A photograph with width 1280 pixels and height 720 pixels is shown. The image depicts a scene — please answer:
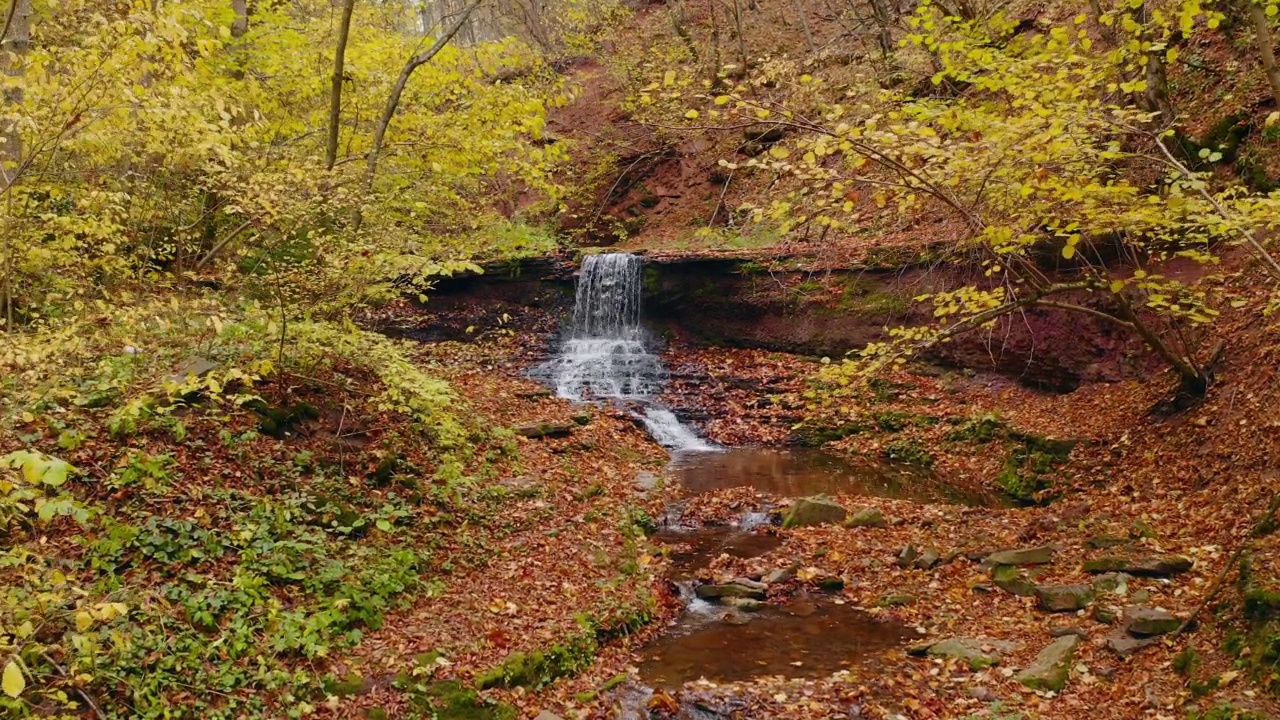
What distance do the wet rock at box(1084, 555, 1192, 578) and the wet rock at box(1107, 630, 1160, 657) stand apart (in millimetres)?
1159

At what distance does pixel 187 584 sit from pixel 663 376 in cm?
1304

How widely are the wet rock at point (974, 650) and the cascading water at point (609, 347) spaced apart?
366 inches

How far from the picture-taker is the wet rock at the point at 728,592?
7.88 m

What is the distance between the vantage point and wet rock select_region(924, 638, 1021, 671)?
5949 mm

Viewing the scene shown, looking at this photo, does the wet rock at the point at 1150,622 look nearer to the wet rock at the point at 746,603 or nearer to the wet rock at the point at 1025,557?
the wet rock at the point at 1025,557

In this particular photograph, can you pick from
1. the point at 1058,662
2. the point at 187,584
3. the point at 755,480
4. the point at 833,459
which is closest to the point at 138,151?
the point at 187,584

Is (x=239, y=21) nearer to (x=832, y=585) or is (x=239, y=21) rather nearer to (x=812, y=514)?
(x=812, y=514)

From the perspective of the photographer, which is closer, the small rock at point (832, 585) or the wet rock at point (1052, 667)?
the wet rock at point (1052, 667)

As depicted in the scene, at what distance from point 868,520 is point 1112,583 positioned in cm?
325

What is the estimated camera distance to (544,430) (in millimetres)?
12492

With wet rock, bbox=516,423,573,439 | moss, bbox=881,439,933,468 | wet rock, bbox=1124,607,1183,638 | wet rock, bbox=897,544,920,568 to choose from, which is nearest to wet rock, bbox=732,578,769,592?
wet rock, bbox=897,544,920,568

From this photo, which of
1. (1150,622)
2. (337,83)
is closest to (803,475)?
(1150,622)

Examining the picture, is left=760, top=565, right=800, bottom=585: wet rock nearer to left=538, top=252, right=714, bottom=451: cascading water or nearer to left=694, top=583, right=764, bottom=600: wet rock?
left=694, top=583, right=764, bottom=600: wet rock

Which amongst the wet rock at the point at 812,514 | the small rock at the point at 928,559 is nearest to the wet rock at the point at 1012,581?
the small rock at the point at 928,559
